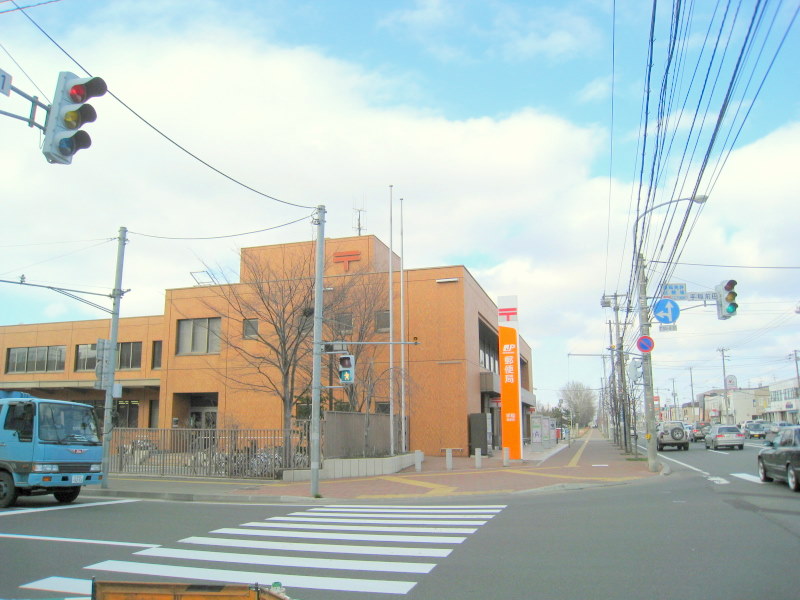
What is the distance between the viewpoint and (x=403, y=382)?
26359 millimetres

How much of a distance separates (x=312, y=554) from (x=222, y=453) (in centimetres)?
1324

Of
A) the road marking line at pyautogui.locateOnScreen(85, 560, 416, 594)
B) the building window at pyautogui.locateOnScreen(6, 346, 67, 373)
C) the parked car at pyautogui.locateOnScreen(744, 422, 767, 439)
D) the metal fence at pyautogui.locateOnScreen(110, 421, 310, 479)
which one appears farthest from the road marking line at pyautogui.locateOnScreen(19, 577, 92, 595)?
the parked car at pyautogui.locateOnScreen(744, 422, 767, 439)

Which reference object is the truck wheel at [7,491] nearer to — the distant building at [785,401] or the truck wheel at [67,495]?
the truck wheel at [67,495]

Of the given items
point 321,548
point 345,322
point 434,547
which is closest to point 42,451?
point 321,548

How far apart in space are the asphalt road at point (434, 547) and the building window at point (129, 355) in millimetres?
26542

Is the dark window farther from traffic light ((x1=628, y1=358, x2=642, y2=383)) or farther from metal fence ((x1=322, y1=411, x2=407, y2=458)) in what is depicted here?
traffic light ((x1=628, y1=358, x2=642, y2=383))

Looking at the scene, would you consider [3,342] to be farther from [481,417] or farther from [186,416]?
[481,417]

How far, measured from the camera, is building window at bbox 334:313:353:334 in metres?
26.5

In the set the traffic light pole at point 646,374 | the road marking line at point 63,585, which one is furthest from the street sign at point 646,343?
the road marking line at point 63,585

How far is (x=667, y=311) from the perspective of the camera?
21750mm

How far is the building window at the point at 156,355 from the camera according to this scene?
39531mm

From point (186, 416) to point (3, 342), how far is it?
1742 cm

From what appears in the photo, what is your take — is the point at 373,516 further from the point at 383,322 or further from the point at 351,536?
the point at 383,322

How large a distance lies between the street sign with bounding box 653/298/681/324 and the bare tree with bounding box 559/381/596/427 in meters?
98.4
